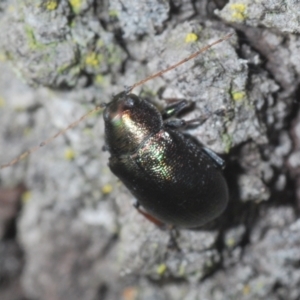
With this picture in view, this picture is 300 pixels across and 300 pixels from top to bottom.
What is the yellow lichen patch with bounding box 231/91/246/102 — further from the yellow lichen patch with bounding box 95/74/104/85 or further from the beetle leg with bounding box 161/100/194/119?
the yellow lichen patch with bounding box 95/74/104/85

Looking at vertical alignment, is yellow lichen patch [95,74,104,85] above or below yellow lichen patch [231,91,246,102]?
above

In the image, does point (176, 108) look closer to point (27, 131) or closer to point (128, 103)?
point (128, 103)

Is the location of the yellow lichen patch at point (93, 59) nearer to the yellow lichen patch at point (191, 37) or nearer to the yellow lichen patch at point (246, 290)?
the yellow lichen patch at point (191, 37)


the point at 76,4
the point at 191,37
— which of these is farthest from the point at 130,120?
the point at 76,4

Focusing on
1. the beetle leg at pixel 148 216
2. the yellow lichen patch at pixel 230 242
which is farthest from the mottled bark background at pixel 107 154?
the beetle leg at pixel 148 216

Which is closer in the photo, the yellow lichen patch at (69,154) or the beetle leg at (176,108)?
the beetle leg at (176,108)

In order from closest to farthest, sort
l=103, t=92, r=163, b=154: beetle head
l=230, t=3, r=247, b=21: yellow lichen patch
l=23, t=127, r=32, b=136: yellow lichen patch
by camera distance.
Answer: l=230, t=3, r=247, b=21: yellow lichen patch, l=103, t=92, r=163, b=154: beetle head, l=23, t=127, r=32, b=136: yellow lichen patch

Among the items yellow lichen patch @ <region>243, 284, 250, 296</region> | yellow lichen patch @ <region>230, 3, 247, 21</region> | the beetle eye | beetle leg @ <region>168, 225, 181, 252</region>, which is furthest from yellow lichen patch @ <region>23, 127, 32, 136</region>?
yellow lichen patch @ <region>243, 284, 250, 296</region>
